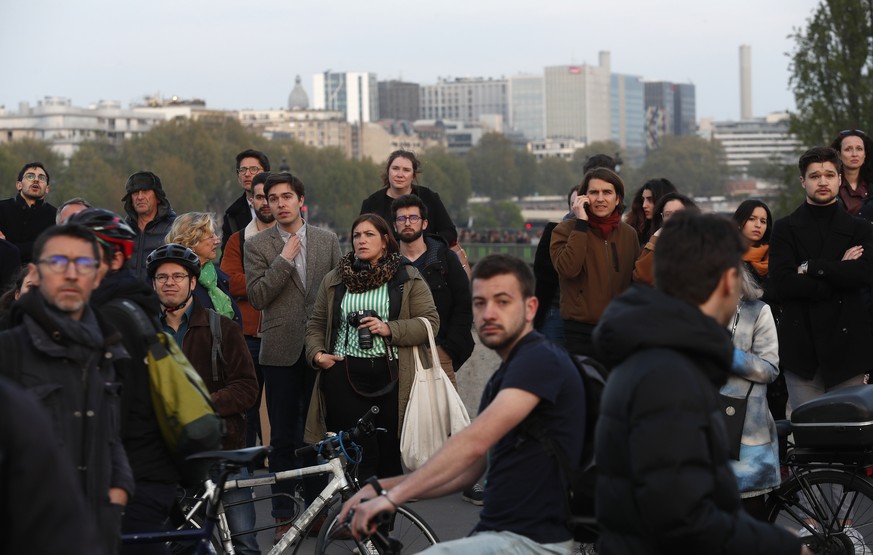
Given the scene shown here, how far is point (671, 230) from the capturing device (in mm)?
3482

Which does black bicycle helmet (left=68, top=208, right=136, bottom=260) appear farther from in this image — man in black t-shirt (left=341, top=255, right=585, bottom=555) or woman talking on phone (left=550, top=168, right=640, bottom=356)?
woman talking on phone (left=550, top=168, right=640, bottom=356)

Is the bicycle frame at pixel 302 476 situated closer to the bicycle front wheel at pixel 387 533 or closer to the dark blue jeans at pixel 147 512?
the bicycle front wheel at pixel 387 533

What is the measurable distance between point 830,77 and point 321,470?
35663 millimetres

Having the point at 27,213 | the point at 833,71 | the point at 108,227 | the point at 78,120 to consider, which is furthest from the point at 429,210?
the point at 78,120

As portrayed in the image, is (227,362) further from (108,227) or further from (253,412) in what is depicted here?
(253,412)

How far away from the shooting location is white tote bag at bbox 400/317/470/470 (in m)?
6.96

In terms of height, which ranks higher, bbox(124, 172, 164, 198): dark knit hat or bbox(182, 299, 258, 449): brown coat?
bbox(124, 172, 164, 198): dark knit hat

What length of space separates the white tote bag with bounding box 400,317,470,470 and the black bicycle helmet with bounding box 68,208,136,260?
2.45m

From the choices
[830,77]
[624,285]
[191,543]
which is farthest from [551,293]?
[830,77]

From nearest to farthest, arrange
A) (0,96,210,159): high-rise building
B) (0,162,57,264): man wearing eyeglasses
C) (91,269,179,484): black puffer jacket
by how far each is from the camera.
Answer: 1. (91,269,179,484): black puffer jacket
2. (0,162,57,264): man wearing eyeglasses
3. (0,96,210,159): high-rise building

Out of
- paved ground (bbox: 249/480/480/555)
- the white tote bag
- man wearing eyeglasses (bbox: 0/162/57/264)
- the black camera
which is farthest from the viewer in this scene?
man wearing eyeglasses (bbox: 0/162/57/264)

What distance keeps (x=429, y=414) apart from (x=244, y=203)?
3012 millimetres

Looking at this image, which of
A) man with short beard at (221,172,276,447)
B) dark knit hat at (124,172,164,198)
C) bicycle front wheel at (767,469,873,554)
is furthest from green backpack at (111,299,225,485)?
dark knit hat at (124,172,164,198)

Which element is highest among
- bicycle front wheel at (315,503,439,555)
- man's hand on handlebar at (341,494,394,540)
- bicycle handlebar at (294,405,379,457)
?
man's hand on handlebar at (341,494,394,540)
